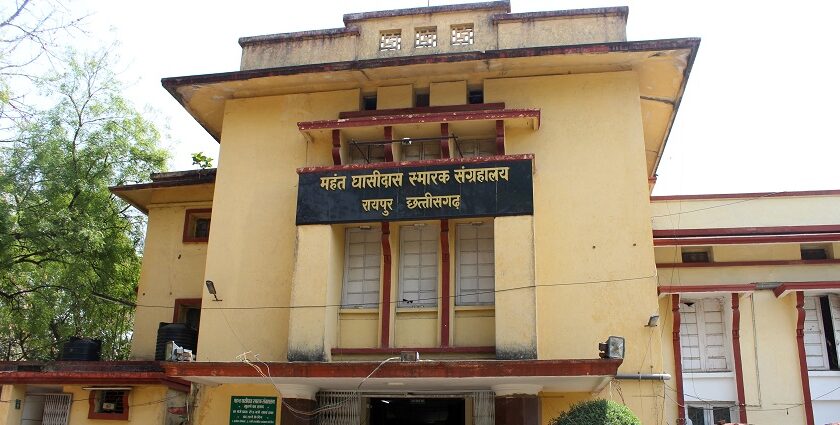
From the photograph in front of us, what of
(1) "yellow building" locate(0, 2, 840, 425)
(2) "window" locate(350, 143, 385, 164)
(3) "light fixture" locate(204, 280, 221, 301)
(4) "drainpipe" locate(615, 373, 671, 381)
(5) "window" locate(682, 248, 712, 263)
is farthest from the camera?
(5) "window" locate(682, 248, 712, 263)

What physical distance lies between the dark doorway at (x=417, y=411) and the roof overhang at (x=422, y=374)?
1255 millimetres

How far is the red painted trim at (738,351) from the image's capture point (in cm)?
1354

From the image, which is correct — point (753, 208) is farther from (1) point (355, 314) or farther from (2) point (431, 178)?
(1) point (355, 314)

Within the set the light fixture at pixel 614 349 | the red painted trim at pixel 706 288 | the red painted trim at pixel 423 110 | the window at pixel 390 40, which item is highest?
the window at pixel 390 40

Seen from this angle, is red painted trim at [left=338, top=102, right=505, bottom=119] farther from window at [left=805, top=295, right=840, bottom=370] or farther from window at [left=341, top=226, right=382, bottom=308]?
window at [left=805, top=295, right=840, bottom=370]

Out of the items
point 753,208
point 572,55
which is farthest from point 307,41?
point 753,208

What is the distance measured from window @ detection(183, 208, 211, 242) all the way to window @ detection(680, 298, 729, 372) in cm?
1025

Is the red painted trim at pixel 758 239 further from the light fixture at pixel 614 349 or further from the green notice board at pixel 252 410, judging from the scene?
the green notice board at pixel 252 410

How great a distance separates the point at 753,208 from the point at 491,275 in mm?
6556

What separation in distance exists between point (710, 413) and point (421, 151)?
711 centimetres

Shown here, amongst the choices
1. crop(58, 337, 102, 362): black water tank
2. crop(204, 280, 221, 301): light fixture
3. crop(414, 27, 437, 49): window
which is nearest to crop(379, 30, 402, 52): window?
crop(414, 27, 437, 49): window

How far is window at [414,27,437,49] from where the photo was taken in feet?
46.8

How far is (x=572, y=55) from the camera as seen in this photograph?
1301cm

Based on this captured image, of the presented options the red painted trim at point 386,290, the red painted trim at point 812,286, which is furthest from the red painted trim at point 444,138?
the red painted trim at point 812,286
